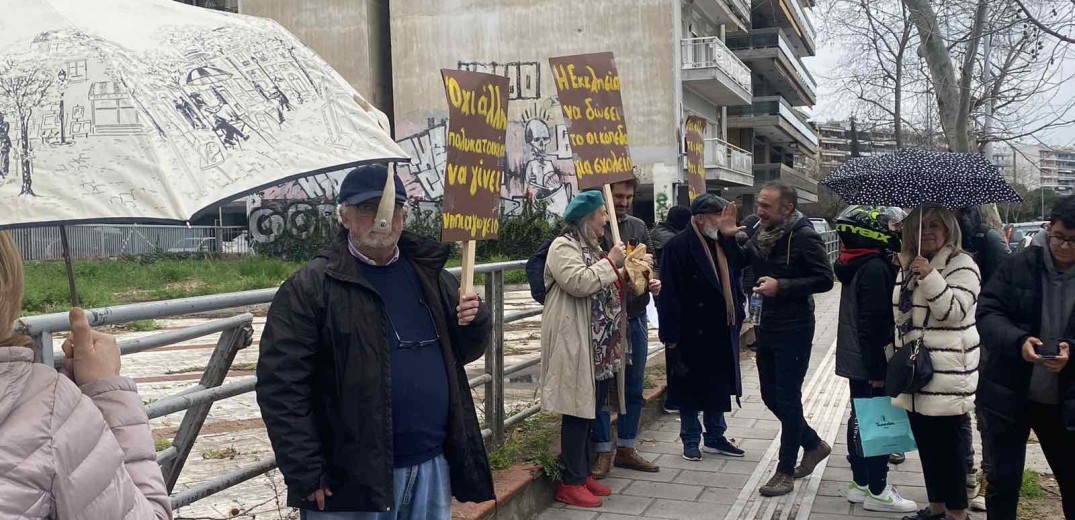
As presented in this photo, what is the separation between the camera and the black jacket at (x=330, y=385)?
2.82 m

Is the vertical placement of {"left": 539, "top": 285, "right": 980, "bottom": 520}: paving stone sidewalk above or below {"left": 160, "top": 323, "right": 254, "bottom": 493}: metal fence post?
below

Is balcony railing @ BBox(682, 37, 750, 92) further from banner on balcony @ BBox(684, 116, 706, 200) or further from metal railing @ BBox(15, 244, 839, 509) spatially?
metal railing @ BBox(15, 244, 839, 509)

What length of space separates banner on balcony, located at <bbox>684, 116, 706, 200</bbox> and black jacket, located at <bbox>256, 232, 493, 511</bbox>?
6.08 m

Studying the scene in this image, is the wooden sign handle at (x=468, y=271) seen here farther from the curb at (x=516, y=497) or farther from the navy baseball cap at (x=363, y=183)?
the curb at (x=516, y=497)

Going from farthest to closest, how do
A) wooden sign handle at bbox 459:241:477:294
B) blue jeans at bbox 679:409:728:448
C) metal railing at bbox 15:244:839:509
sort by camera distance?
blue jeans at bbox 679:409:728:448, wooden sign handle at bbox 459:241:477:294, metal railing at bbox 15:244:839:509

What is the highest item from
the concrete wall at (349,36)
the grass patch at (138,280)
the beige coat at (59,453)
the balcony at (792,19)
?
the balcony at (792,19)

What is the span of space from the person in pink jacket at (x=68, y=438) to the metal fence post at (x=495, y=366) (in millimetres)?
3502

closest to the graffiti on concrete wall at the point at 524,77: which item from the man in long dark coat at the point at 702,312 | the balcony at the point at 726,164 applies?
the balcony at the point at 726,164

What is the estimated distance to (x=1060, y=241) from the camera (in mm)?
4062

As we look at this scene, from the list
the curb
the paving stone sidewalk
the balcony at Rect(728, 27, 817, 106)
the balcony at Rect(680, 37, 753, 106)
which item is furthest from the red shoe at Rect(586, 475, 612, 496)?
the balcony at Rect(728, 27, 817, 106)

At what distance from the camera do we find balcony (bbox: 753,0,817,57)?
134 feet

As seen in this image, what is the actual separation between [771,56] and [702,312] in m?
37.4

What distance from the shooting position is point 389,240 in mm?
3004

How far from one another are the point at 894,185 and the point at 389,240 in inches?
114
